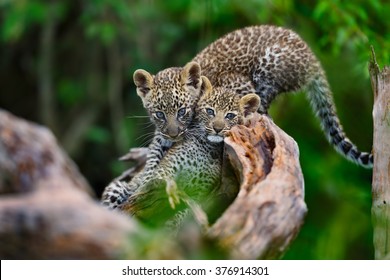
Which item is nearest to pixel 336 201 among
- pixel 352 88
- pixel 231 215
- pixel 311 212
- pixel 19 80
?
pixel 311 212

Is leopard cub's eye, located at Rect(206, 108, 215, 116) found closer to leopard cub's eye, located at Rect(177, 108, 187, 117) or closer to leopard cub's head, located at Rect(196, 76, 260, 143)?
leopard cub's head, located at Rect(196, 76, 260, 143)

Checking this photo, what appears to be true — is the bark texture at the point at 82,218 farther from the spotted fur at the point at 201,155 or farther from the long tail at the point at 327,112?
the long tail at the point at 327,112

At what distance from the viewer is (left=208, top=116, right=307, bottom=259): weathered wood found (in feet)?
18.6

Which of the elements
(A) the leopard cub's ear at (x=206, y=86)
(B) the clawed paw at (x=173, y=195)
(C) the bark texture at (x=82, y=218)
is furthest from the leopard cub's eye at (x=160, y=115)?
(C) the bark texture at (x=82, y=218)

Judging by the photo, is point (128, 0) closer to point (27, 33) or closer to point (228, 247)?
point (27, 33)

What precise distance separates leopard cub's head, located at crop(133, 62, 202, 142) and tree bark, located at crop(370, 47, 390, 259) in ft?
5.24

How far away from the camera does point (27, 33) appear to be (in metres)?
18.1

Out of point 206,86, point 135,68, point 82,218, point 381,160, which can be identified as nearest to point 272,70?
point 206,86

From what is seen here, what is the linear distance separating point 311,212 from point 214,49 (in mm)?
5181

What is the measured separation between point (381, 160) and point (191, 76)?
1.84 metres

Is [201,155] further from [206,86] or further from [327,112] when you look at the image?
[327,112]

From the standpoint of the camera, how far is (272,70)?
9.07m

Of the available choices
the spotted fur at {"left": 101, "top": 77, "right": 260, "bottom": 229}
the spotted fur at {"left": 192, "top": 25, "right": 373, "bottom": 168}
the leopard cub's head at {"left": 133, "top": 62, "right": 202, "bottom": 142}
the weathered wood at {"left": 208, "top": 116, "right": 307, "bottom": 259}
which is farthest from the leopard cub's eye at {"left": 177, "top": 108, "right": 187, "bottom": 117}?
the weathered wood at {"left": 208, "top": 116, "right": 307, "bottom": 259}

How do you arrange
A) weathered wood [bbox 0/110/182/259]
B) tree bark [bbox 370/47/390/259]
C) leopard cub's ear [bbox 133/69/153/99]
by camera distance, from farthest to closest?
leopard cub's ear [bbox 133/69/153/99]
tree bark [bbox 370/47/390/259]
weathered wood [bbox 0/110/182/259]
